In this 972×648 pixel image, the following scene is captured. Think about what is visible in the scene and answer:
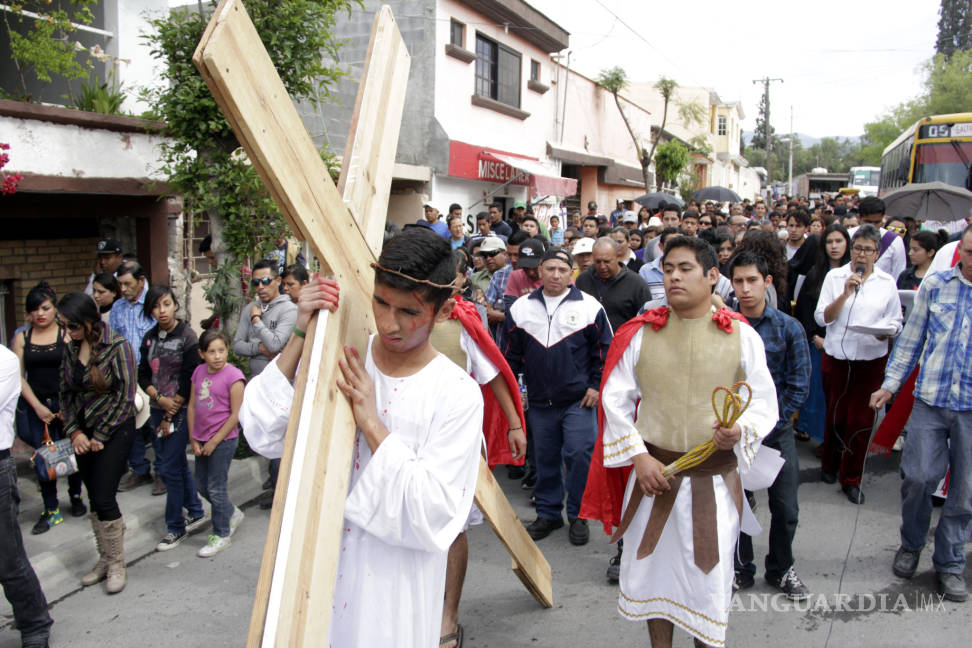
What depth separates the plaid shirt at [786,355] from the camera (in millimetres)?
3998

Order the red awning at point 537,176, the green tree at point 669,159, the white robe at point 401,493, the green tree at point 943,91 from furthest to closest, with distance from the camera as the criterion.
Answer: the green tree at point 943,91, the green tree at point 669,159, the red awning at point 537,176, the white robe at point 401,493

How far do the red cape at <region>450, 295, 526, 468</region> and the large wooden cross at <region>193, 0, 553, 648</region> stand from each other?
5.75 feet

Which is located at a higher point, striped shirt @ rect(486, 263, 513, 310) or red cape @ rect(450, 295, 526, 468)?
striped shirt @ rect(486, 263, 513, 310)

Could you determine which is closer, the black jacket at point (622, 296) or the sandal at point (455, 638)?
the sandal at point (455, 638)

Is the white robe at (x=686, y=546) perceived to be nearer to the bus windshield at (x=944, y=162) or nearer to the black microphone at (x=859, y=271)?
the black microphone at (x=859, y=271)

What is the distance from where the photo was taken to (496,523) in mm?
3020

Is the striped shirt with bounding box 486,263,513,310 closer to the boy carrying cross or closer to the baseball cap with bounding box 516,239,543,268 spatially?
the baseball cap with bounding box 516,239,543,268

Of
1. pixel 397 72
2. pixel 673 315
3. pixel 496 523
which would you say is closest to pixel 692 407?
pixel 673 315

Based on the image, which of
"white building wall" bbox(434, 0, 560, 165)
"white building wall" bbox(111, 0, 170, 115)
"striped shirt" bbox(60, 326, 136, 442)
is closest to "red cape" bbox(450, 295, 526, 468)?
"striped shirt" bbox(60, 326, 136, 442)

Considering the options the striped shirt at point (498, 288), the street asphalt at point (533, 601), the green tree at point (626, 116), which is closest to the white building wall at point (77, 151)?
the street asphalt at point (533, 601)

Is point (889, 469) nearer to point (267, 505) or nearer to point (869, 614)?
point (869, 614)

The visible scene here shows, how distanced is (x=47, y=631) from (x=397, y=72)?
3.18 meters

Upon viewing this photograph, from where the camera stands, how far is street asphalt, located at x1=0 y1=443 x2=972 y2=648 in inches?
148

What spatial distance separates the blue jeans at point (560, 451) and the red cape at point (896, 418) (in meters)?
1.79
